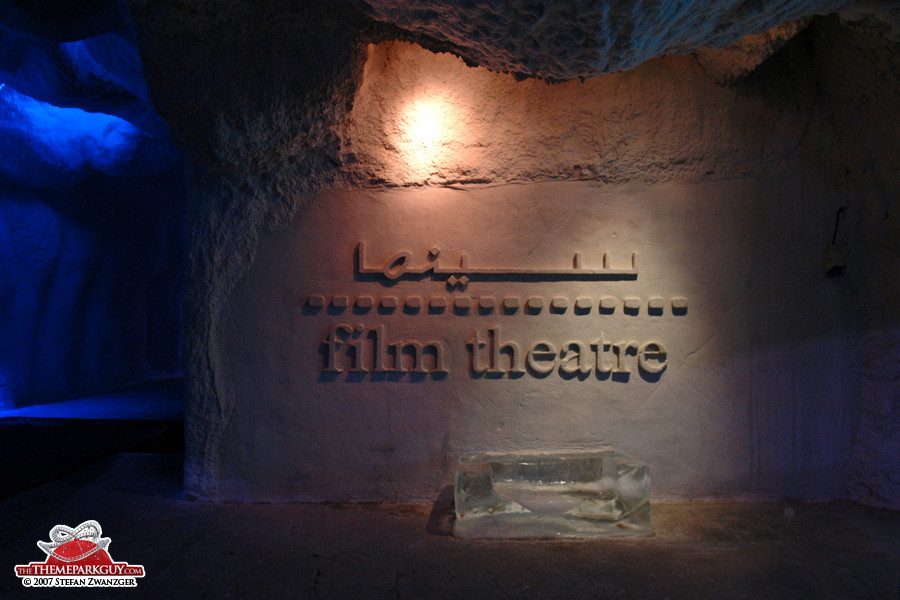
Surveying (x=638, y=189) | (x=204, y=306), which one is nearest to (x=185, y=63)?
(x=204, y=306)

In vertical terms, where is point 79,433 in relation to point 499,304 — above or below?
below

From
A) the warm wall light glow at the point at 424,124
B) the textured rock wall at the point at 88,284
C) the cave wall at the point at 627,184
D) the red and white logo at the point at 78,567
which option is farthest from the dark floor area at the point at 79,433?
the warm wall light glow at the point at 424,124

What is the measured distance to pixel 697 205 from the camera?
3412 mm

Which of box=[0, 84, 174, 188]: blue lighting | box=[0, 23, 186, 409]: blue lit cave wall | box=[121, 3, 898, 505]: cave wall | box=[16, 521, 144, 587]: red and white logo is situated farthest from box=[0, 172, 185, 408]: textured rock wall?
box=[16, 521, 144, 587]: red and white logo

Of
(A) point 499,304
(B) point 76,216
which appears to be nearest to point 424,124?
(A) point 499,304

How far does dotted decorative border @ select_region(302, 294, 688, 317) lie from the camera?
3381mm

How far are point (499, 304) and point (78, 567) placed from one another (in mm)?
2665

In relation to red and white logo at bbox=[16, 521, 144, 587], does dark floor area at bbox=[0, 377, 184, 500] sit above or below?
below

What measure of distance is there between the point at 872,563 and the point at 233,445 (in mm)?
3664

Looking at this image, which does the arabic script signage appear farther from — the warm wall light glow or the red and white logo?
the red and white logo

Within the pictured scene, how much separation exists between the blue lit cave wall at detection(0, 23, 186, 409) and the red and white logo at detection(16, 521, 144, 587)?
16.2 feet

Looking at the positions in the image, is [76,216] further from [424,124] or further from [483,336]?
[483,336]

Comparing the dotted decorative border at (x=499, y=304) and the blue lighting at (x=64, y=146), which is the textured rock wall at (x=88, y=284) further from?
the dotted decorative border at (x=499, y=304)

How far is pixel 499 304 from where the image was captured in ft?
11.2
